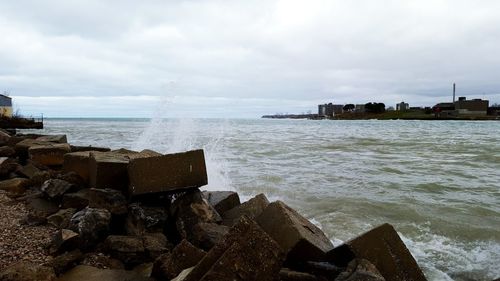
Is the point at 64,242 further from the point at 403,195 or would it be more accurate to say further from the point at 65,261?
the point at 403,195

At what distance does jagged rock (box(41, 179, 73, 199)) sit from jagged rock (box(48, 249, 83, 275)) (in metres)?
2.21

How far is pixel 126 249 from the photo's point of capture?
4.95 m

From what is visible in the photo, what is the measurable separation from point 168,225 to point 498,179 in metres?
10.6

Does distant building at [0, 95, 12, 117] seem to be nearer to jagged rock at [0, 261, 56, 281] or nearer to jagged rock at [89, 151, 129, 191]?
jagged rock at [89, 151, 129, 191]

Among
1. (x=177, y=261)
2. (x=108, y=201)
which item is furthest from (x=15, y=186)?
(x=177, y=261)

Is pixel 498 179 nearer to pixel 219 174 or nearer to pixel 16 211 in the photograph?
pixel 219 174

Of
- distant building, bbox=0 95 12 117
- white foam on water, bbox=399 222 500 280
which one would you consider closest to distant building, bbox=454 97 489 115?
distant building, bbox=0 95 12 117

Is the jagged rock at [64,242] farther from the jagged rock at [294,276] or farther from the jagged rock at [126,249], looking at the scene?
the jagged rock at [294,276]

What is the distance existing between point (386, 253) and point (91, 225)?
3404 millimetres

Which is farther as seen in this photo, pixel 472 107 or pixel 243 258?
pixel 472 107

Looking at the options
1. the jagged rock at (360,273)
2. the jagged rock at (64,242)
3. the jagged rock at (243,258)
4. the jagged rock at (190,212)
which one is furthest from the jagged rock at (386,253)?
the jagged rock at (64,242)

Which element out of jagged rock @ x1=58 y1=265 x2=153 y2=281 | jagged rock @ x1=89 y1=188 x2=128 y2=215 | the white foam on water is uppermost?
jagged rock @ x1=89 y1=188 x2=128 y2=215

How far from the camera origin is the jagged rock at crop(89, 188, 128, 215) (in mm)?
5762

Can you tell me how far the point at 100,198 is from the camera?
582 cm
